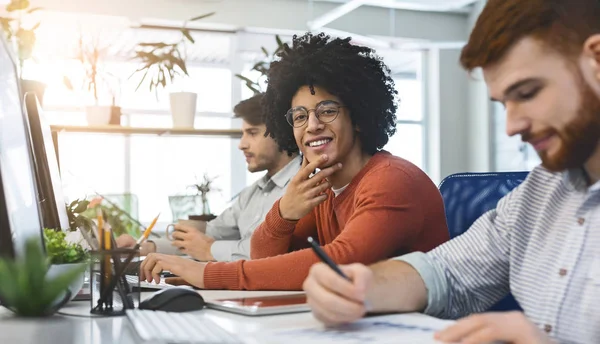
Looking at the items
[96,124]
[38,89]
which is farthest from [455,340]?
[96,124]

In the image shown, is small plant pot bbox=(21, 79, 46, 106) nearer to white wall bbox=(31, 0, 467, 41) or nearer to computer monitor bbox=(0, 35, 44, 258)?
computer monitor bbox=(0, 35, 44, 258)

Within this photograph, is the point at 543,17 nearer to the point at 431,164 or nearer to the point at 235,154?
the point at 235,154

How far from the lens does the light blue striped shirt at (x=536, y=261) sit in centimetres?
89

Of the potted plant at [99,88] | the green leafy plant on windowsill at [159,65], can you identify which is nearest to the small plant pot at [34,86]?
the potted plant at [99,88]

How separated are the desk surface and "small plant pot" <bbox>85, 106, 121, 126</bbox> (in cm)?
203

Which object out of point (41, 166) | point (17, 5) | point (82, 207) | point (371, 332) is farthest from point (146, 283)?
point (17, 5)

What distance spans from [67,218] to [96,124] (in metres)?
1.33

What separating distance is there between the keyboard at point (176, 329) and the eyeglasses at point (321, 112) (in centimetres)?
86

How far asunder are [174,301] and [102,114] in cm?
210

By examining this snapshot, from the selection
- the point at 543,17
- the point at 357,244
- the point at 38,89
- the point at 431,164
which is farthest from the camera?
the point at 431,164

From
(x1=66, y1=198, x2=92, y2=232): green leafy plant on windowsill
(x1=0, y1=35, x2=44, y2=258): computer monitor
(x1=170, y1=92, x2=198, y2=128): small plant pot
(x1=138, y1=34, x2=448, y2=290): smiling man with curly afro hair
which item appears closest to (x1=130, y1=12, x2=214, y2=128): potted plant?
(x1=170, y1=92, x2=198, y2=128): small plant pot

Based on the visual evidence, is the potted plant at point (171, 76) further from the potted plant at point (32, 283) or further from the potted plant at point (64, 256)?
the potted plant at point (32, 283)

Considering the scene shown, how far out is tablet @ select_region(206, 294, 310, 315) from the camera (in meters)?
0.94

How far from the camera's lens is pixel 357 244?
4.11 ft
